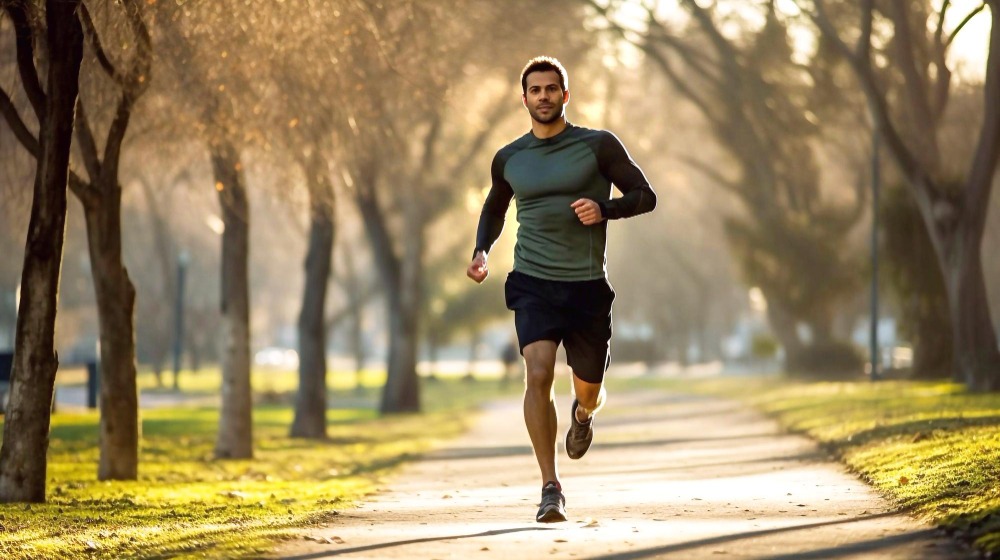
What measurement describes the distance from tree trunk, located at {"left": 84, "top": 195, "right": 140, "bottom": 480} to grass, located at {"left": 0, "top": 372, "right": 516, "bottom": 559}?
32 centimetres

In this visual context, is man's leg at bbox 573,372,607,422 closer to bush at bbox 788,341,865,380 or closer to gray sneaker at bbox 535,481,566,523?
gray sneaker at bbox 535,481,566,523

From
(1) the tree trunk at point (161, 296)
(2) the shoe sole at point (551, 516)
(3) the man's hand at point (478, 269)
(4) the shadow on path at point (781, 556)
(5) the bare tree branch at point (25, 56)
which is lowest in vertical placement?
(4) the shadow on path at point (781, 556)

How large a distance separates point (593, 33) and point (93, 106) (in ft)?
66.1

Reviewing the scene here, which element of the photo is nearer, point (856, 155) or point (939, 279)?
point (939, 279)

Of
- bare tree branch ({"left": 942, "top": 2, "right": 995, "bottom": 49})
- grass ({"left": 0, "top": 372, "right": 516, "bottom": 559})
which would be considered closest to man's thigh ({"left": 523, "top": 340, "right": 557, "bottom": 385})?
grass ({"left": 0, "top": 372, "right": 516, "bottom": 559})

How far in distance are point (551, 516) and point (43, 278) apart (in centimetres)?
437

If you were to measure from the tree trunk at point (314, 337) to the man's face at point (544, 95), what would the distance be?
14.3 meters

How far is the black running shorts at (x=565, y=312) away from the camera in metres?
8.68

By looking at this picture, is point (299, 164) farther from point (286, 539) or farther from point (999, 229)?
point (999, 229)

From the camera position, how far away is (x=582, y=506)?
10.3m

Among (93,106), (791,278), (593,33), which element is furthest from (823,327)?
(93,106)

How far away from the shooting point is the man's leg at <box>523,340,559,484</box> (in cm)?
870

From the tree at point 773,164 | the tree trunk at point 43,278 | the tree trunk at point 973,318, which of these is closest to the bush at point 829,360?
the tree at point 773,164

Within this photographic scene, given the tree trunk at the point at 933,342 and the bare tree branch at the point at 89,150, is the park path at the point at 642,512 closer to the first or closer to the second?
the bare tree branch at the point at 89,150
